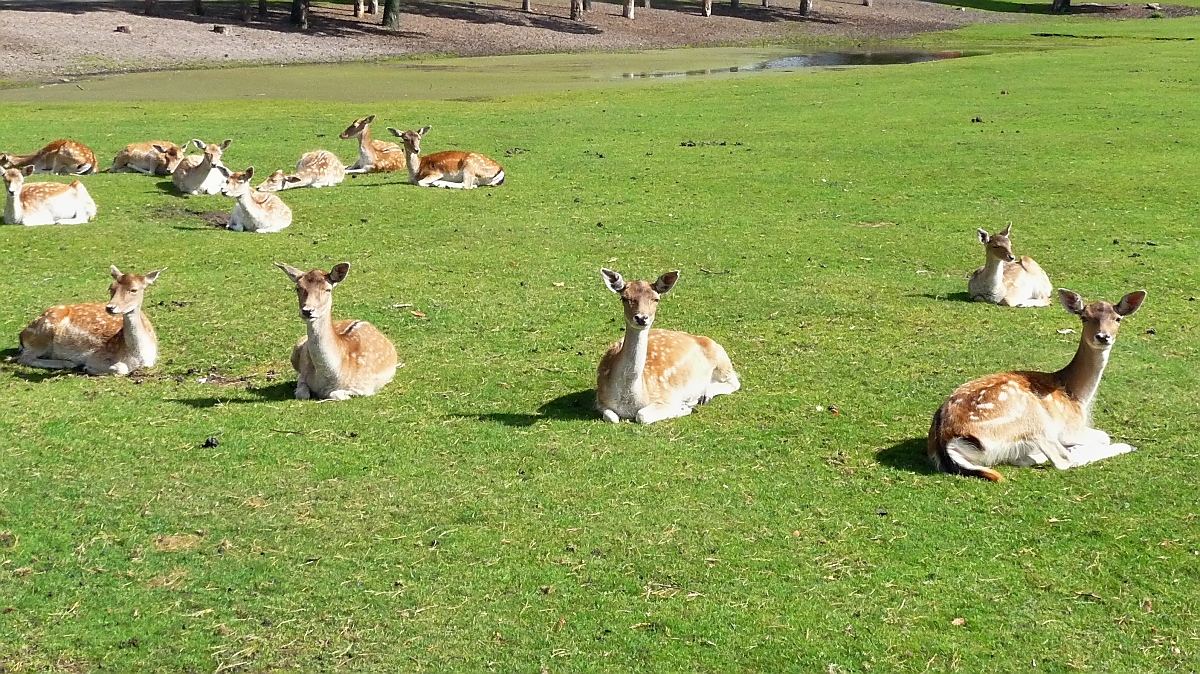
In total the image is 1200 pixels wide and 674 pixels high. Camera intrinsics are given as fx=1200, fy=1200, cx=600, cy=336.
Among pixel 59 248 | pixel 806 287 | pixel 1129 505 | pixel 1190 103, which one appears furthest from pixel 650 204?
pixel 1190 103

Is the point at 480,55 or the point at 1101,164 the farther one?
the point at 480,55

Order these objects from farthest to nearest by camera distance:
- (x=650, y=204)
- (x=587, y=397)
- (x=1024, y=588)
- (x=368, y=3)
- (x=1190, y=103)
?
(x=368, y=3) → (x=1190, y=103) → (x=650, y=204) → (x=587, y=397) → (x=1024, y=588)

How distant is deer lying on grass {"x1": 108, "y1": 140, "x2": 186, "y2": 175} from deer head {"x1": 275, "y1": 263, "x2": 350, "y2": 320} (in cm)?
992

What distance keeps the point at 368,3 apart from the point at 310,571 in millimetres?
49160

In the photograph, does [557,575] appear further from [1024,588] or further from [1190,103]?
[1190,103]

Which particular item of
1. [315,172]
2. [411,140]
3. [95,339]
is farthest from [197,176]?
[95,339]

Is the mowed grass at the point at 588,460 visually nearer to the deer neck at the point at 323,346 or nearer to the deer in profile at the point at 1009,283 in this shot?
the deer in profile at the point at 1009,283

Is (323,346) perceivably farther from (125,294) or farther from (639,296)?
(639,296)

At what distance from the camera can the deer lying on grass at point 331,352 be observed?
819cm

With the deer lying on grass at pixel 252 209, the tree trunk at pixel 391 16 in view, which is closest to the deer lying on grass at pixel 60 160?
the deer lying on grass at pixel 252 209

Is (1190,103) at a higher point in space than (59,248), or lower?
higher

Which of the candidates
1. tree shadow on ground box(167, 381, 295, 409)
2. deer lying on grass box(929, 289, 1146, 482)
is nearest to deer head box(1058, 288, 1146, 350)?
deer lying on grass box(929, 289, 1146, 482)

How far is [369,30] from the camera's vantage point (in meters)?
45.8

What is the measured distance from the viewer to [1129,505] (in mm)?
6508
